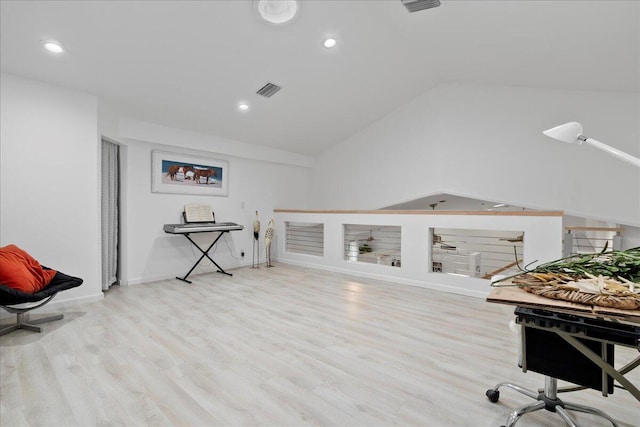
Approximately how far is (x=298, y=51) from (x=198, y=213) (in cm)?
275

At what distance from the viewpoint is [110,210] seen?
388cm

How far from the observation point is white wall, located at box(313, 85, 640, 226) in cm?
337

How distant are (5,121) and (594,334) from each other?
4.57m

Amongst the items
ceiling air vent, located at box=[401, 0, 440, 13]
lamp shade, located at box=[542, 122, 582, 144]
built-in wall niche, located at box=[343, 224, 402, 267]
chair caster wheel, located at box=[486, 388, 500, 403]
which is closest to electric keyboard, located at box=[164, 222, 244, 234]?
built-in wall niche, located at box=[343, 224, 402, 267]

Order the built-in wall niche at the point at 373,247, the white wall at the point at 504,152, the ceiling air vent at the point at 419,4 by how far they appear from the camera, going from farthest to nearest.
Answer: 1. the built-in wall niche at the point at 373,247
2. the white wall at the point at 504,152
3. the ceiling air vent at the point at 419,4

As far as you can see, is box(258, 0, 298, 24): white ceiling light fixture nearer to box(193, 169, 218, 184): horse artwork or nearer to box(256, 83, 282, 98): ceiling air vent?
box(256, 83, 282, 98): ceiling air vent

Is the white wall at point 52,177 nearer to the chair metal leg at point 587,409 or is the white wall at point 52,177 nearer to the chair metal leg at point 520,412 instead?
the chair metal leg at point 520,412

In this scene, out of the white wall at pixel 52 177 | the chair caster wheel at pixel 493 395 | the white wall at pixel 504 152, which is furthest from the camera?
the white wall at pixel 504 152

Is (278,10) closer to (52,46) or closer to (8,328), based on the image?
(52,46)

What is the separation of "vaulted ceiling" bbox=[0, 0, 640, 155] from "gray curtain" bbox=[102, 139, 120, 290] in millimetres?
642

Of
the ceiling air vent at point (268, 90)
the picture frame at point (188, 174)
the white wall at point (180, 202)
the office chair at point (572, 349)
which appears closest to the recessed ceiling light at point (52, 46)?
the white wall at point (180, 202)

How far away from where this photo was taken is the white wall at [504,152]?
3365mm

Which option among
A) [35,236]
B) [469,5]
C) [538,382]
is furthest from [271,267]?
[469,5]

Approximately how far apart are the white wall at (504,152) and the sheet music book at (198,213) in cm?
288
